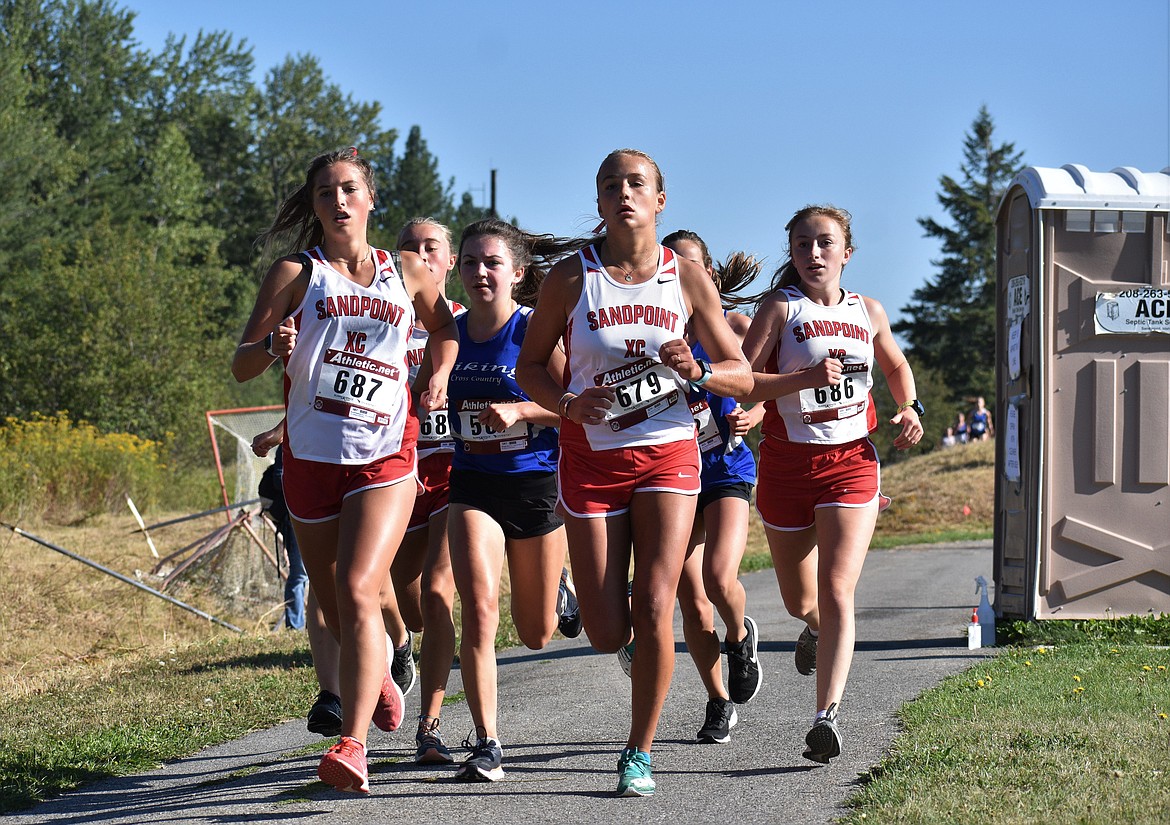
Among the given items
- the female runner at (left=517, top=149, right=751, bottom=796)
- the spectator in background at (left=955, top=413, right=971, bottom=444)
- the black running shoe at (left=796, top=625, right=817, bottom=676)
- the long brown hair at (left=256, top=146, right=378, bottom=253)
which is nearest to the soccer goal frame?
Result: the black running shoe at (left=796, top=625, right=817, bottom=676)

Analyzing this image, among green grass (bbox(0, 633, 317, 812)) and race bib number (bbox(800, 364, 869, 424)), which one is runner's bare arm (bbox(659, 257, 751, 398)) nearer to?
race bib number (bbox(800, 364, 869, 424))

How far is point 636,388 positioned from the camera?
5.23 metres

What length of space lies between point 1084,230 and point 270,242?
20.2 ft

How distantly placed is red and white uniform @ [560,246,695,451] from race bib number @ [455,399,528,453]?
0.86 m

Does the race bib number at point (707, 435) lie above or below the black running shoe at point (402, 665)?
above

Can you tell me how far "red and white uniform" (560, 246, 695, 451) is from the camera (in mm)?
5250

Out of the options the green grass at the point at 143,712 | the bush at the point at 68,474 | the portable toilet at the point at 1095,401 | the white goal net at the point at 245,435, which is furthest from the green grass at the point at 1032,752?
the bush at the point at 68,474

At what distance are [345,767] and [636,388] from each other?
172 cm

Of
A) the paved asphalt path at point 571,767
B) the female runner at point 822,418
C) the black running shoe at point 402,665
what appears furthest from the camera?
the black running shoe at point 402,665

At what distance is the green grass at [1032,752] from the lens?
459cm

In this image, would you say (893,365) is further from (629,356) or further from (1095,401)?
(1095,401)

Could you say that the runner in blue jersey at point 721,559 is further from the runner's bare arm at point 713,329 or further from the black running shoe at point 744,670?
the runner's bare arm at point 713,329

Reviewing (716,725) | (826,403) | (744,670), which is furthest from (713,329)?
(744,670)

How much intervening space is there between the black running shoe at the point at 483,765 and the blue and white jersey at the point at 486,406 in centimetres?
119
